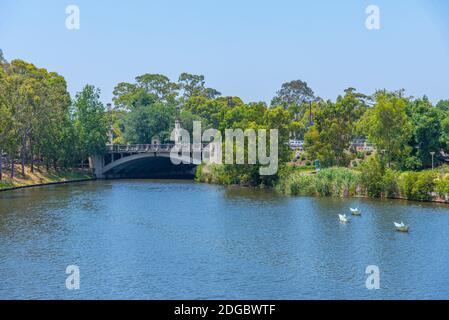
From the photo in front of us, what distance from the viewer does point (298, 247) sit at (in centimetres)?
4778

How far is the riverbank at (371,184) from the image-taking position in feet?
241

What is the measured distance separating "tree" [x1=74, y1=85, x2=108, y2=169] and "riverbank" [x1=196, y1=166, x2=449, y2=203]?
4162cm

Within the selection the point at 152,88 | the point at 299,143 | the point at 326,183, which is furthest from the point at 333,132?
the point at 152,88

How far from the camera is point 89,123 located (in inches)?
4668

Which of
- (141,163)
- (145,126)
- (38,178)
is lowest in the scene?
(38,178)

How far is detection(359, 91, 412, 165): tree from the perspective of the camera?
84250mm

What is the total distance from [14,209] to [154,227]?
62.5ft

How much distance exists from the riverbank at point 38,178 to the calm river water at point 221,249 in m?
18.1

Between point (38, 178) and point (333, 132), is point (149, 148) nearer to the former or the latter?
point (38, 178)

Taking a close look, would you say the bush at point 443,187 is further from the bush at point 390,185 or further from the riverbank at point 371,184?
the bush at point 390,185

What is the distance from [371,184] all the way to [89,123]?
58.5 m

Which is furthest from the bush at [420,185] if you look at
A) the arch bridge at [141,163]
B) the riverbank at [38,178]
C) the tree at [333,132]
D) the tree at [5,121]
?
the riverbank at [38,178]

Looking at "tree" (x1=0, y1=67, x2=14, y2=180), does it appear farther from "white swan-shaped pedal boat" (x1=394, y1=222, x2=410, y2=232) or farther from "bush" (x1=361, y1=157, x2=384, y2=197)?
"white swan-shaped pedal boat" (x1=394, y1=222, x2=410, y2=232)
